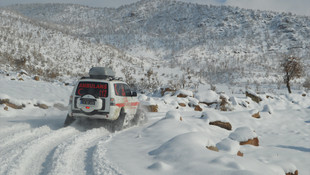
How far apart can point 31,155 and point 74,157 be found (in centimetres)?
99

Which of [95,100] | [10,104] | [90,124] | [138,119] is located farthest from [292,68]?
[10,104]

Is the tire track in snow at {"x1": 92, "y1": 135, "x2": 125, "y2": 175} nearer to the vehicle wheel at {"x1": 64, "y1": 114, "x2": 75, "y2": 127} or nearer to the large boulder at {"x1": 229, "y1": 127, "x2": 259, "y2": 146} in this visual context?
the vehicle wheel at {"x1": 64, "y1": 114, "x2": 75, "y2": 127}

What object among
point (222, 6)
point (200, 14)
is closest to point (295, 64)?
point (200, 14)

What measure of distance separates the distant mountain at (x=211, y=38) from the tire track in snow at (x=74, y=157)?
128ft

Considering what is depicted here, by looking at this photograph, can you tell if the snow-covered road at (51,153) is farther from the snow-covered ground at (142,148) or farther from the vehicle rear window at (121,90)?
the vehicle rear window at (121,90)

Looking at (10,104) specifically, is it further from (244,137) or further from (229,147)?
(244,137)

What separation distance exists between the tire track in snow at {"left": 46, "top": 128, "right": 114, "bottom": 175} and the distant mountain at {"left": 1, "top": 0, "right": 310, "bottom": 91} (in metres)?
39.0

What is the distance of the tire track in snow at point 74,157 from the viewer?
14.2 ft

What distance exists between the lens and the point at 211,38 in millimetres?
99938

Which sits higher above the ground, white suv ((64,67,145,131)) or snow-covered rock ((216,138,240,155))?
white suv ((64,67,145,131))

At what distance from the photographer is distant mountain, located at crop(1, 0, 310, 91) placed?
212 feet

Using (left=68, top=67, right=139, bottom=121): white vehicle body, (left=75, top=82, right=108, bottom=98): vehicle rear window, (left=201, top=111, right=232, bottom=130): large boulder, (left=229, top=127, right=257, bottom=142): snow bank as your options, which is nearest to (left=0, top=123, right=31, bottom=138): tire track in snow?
(left=68, top=67, right=139, bottom=121): white vehicle body

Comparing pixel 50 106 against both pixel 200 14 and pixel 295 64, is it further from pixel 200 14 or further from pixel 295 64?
pixel 200 14

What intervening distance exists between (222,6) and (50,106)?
495 ft
